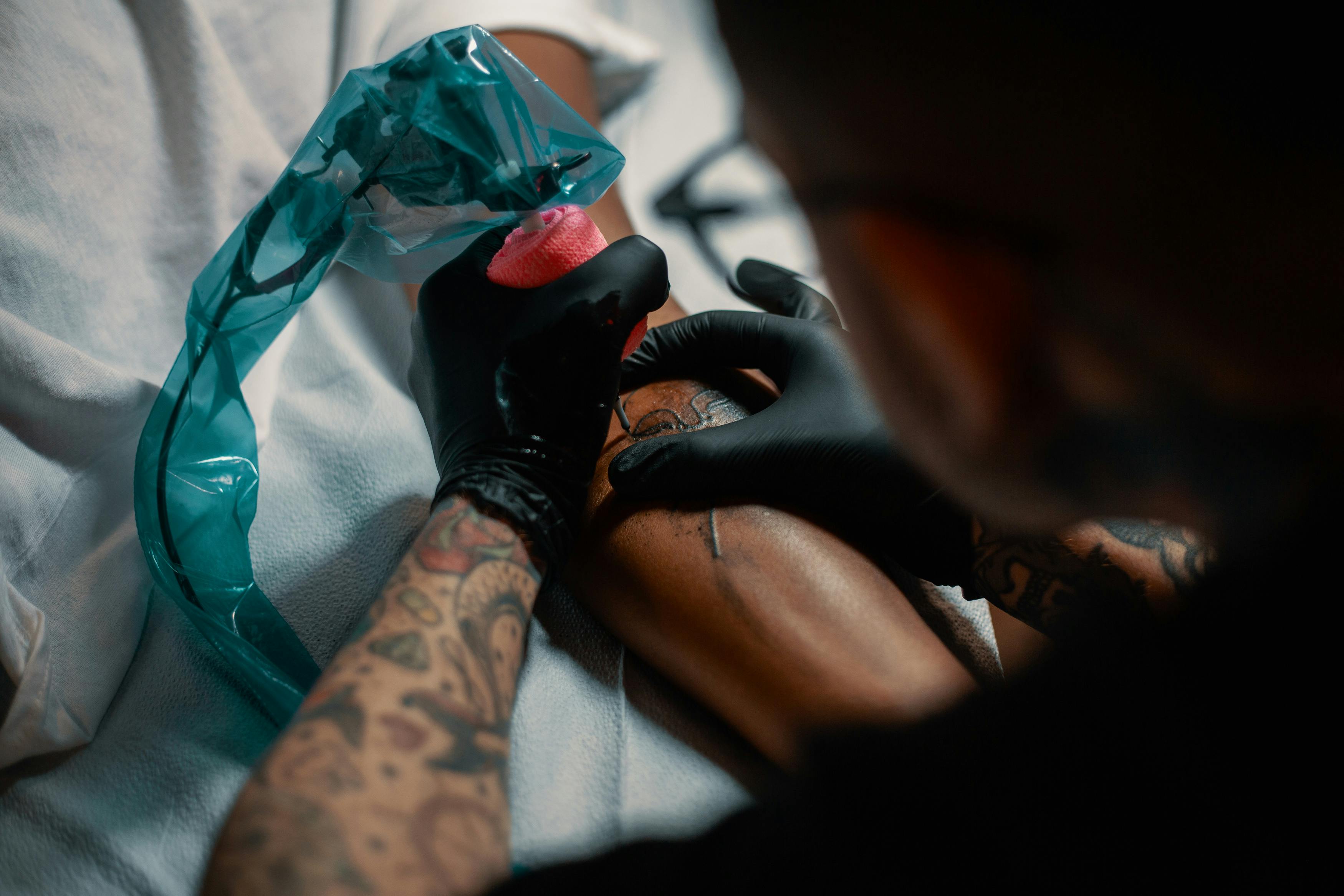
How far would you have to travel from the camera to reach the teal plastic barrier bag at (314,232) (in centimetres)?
70

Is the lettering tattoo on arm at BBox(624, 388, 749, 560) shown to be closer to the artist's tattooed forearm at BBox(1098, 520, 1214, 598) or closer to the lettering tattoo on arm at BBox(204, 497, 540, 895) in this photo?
the lettering tattoo on arm at BBox(204, 497, 540, 895)

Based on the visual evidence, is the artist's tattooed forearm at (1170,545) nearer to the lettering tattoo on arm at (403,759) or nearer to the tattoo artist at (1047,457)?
the tattoo artist at (1047,457)

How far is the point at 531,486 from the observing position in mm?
768

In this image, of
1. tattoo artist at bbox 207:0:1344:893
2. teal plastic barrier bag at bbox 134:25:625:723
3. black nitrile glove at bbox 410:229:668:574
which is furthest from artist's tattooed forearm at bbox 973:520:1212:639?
teal plastic barrier bag at bbox 134:25:625:723

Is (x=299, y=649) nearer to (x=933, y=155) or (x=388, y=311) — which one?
(x=388, y=311)

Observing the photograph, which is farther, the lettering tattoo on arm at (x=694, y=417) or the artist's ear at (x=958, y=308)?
the lettering tattoo on arm at (x=694, y=417)

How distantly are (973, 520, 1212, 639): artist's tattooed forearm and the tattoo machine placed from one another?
1.45 ft

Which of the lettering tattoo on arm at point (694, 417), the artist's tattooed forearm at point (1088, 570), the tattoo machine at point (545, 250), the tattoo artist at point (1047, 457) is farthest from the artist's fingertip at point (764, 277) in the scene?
the tattoo artist at point (1047, 457)

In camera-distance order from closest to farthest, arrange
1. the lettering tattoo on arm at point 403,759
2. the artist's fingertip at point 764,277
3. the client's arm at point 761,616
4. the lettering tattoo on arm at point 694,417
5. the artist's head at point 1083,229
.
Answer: the artist's head at point 1083,229
the lettering tattoo on arm at point 403,759
the client's arm at point 761,616
the lettering tattoo on arm at point 694,417
the artist's fingertip at point 764,277

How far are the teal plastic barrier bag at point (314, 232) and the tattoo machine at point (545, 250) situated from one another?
34 millimetres

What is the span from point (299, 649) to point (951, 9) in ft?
2.56

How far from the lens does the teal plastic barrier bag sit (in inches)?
27.4

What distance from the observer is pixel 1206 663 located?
488 millimetres

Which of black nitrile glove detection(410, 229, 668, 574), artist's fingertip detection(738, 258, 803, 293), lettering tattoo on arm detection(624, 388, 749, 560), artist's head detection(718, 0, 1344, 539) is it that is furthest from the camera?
artist's fingertip detection(738, 258, 803, 293)
